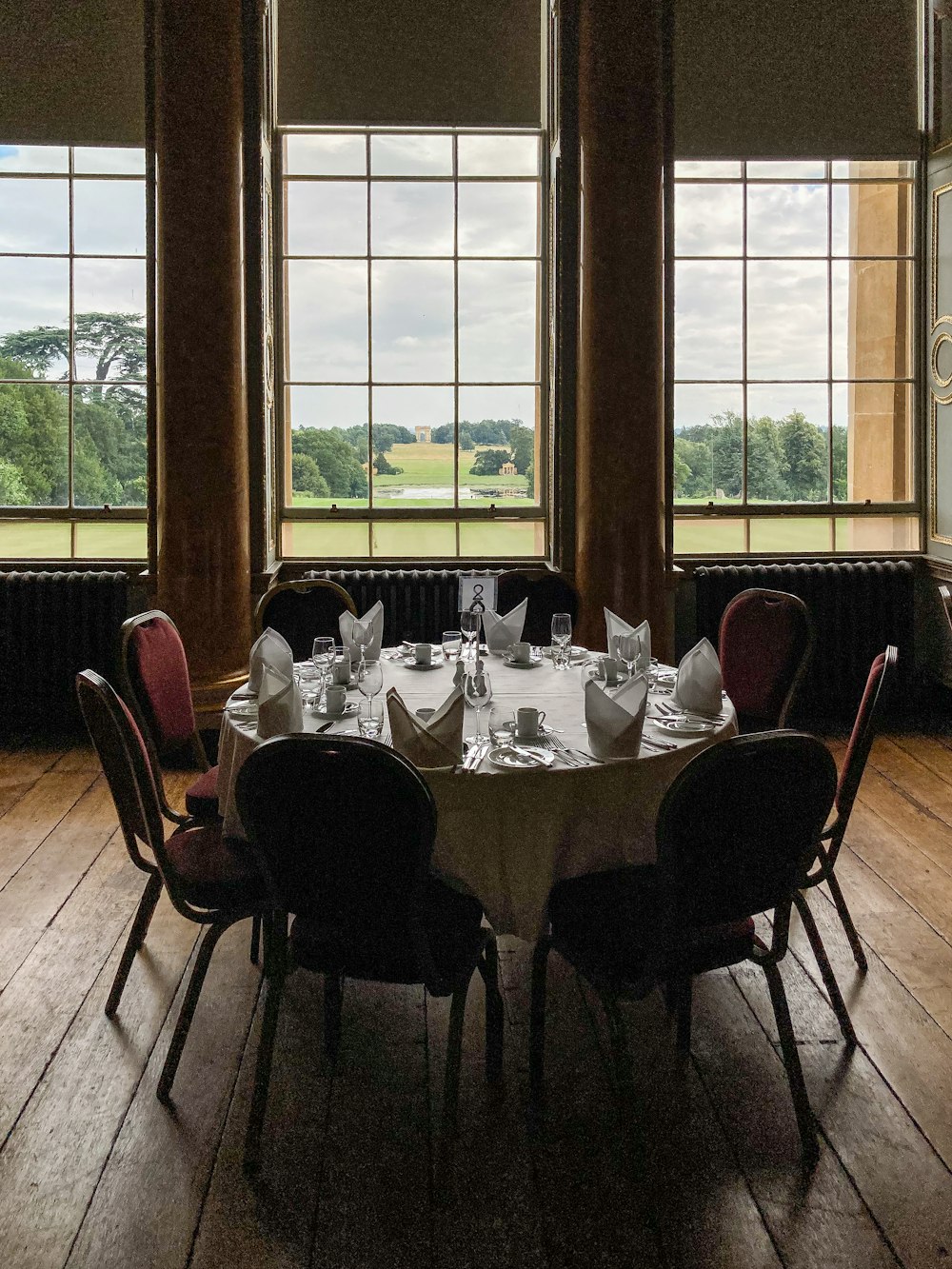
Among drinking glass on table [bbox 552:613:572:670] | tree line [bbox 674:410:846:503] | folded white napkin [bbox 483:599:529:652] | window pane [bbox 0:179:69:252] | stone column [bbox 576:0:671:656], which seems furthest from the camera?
window pane [bbox 0:179:69:252]

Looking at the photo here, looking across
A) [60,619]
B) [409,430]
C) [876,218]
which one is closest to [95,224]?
[409,430]

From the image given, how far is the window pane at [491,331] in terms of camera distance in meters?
5.50

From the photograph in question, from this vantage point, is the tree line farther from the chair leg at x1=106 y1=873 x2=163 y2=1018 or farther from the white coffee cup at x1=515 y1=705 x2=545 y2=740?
the chair leg at x1=106 y1=873 x2=163 y2=1018

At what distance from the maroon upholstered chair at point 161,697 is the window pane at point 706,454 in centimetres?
311

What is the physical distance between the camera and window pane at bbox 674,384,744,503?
5.77 metres

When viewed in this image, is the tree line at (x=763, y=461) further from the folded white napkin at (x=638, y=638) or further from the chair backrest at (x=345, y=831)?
the chair backrest at (x=345, y=831)

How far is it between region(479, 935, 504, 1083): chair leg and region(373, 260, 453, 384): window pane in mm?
3793

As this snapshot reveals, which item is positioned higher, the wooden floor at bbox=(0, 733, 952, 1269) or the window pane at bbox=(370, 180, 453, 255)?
the window pane at bbox=(370, 180, 453, 255)

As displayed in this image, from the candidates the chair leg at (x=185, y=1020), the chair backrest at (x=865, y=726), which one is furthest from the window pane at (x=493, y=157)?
the chair leg at (x=185, y=1020)

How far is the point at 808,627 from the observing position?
3.33 meters

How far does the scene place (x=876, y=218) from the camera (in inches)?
333

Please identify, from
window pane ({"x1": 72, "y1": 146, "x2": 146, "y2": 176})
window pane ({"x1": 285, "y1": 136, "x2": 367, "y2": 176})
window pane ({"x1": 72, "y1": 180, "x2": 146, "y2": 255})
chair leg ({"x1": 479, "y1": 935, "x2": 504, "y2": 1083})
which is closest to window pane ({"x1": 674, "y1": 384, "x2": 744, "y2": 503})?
window pane ({"x1": 285, "y1": 136, "x2": 367, "y2": 176})

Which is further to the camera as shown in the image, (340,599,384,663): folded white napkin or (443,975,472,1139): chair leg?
(340,599,384,663): folded white napkin

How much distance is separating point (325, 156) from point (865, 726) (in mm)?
4302
